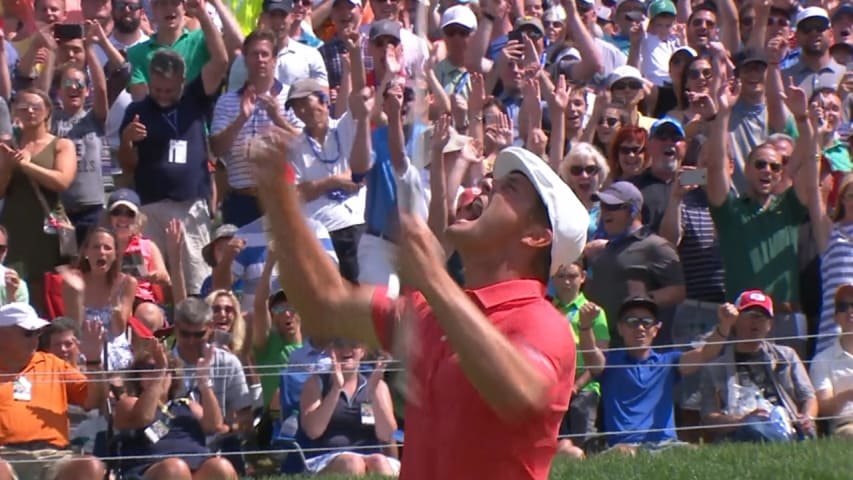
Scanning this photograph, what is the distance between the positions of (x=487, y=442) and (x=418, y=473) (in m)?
0.23

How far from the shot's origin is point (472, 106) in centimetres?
1243

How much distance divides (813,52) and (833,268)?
3533 mm

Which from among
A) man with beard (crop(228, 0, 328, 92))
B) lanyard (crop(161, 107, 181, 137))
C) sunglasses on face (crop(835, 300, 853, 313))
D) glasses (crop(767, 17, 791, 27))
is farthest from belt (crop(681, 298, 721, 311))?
glasses (crop(767, 17, 791, 27))

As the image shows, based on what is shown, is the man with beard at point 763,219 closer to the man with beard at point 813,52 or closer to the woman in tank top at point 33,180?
the man with beard at point 813,52

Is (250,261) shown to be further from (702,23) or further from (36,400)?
(702,23)

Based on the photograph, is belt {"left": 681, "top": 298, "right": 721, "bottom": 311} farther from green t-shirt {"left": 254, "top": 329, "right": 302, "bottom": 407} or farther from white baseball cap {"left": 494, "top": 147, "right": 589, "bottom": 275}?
white baseball cap {"left": 494, "top": 147, "right": 589, "bottom": 275}

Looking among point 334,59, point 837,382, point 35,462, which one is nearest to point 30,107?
point 334,59

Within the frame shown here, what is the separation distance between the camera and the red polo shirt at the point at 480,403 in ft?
13.3

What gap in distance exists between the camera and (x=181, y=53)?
40.4 feet

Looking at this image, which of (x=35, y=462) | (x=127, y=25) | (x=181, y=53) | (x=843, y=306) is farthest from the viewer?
(x=127, y=25)

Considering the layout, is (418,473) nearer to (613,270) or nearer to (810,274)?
(613,270)

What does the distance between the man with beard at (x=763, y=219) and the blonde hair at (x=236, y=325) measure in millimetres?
3075

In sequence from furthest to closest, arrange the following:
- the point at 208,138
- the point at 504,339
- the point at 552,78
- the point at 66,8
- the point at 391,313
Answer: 1. the point at 552,78
2. the point at 66,8
3. the point at 208,138
4. the point at 391,313
5. the point at 504,339

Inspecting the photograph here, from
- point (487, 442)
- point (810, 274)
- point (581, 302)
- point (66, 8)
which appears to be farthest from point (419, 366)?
point (66, 8)
